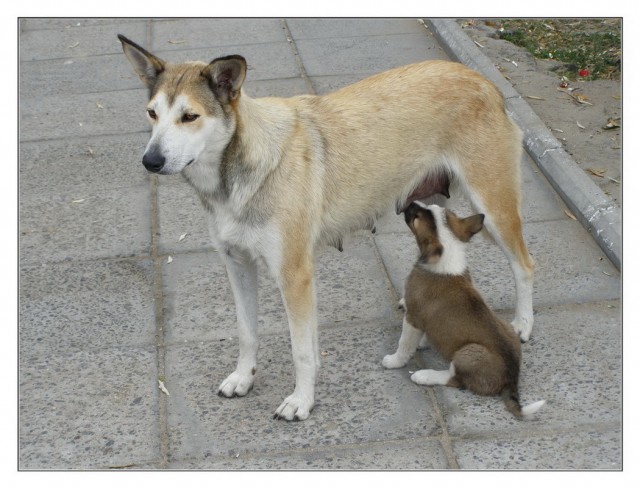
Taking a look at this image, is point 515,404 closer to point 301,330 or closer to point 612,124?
point 301,330

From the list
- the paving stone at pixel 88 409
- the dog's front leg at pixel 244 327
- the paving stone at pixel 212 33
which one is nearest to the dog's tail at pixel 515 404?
the dog's front leg at pixel 244 327

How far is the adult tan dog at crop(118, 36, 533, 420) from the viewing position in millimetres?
4324

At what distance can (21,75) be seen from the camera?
32.4 feet

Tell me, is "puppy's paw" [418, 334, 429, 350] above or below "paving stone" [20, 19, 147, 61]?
above

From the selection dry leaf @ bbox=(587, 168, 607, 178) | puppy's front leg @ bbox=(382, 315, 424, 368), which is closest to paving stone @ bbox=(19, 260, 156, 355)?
puppy's front leg @ bbox=(382, 315, 424, 368)

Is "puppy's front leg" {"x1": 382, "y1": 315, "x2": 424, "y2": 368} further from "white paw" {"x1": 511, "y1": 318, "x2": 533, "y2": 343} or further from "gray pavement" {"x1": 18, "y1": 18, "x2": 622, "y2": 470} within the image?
"white paw" {"x1": 511, "y1": 318, "x2": 533, "y2": 343}

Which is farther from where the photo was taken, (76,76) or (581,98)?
(76,76)

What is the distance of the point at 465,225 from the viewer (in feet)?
16.5

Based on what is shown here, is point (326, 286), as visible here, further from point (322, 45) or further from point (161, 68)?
point (322, 45)

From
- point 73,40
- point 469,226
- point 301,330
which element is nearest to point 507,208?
point 469,226

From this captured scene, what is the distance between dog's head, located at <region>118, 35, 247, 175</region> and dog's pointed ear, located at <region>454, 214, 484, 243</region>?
4.84 feet

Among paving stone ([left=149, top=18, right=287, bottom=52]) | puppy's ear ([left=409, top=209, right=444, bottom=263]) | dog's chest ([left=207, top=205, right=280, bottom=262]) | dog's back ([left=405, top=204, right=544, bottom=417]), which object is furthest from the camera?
paving stone ([left=149, top=18, right=287, bottom=52])

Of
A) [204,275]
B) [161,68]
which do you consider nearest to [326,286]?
[204,275]

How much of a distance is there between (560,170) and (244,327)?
3390 mm
